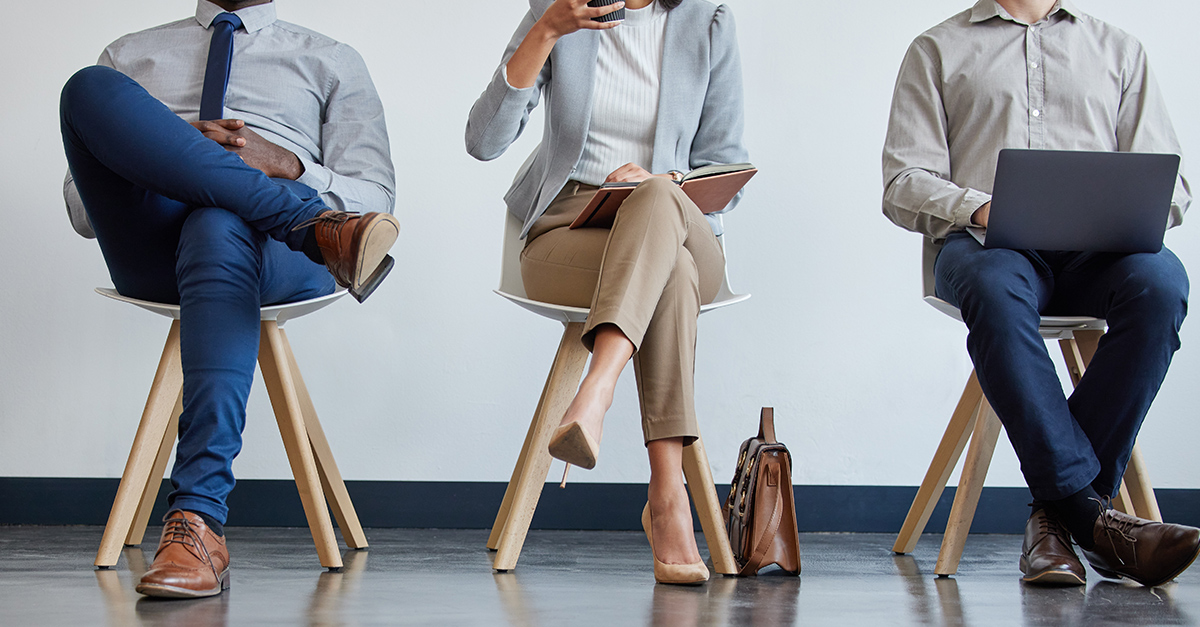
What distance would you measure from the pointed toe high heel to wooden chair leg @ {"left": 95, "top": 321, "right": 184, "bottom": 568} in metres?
0.62

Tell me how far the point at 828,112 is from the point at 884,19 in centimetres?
26

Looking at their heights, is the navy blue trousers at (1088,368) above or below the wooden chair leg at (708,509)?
above

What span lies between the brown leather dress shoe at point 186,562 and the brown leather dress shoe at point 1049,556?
3.34 feet

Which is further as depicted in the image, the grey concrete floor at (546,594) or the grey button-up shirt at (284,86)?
the grey button-up shirt at (284,86)

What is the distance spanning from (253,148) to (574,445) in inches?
29.2

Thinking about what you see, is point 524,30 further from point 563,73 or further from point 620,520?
point 620,520

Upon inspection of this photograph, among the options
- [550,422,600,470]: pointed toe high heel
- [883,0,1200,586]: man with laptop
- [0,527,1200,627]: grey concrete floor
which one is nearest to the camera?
[0,527,1200,627]: grey concrete floor

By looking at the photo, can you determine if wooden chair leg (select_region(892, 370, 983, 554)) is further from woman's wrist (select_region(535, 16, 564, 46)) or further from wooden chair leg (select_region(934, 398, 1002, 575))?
woman's wrist (select_region(535, 16, 564, 46))

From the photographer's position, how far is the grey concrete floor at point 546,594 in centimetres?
95

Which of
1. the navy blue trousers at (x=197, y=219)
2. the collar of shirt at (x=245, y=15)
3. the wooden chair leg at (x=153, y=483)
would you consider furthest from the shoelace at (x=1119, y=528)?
the collar of shirt at (x=245, y=15)

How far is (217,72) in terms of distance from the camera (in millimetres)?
1608

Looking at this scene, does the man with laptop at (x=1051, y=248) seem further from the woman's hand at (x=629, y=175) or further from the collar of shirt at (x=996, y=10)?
the woman's hand at (x=629, y=175)

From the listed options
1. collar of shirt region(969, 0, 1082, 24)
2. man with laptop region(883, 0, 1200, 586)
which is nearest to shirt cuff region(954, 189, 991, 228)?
man with laptop region(883, 0, 1200, 586)

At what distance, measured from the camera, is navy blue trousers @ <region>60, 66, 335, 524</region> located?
1.08 metres
